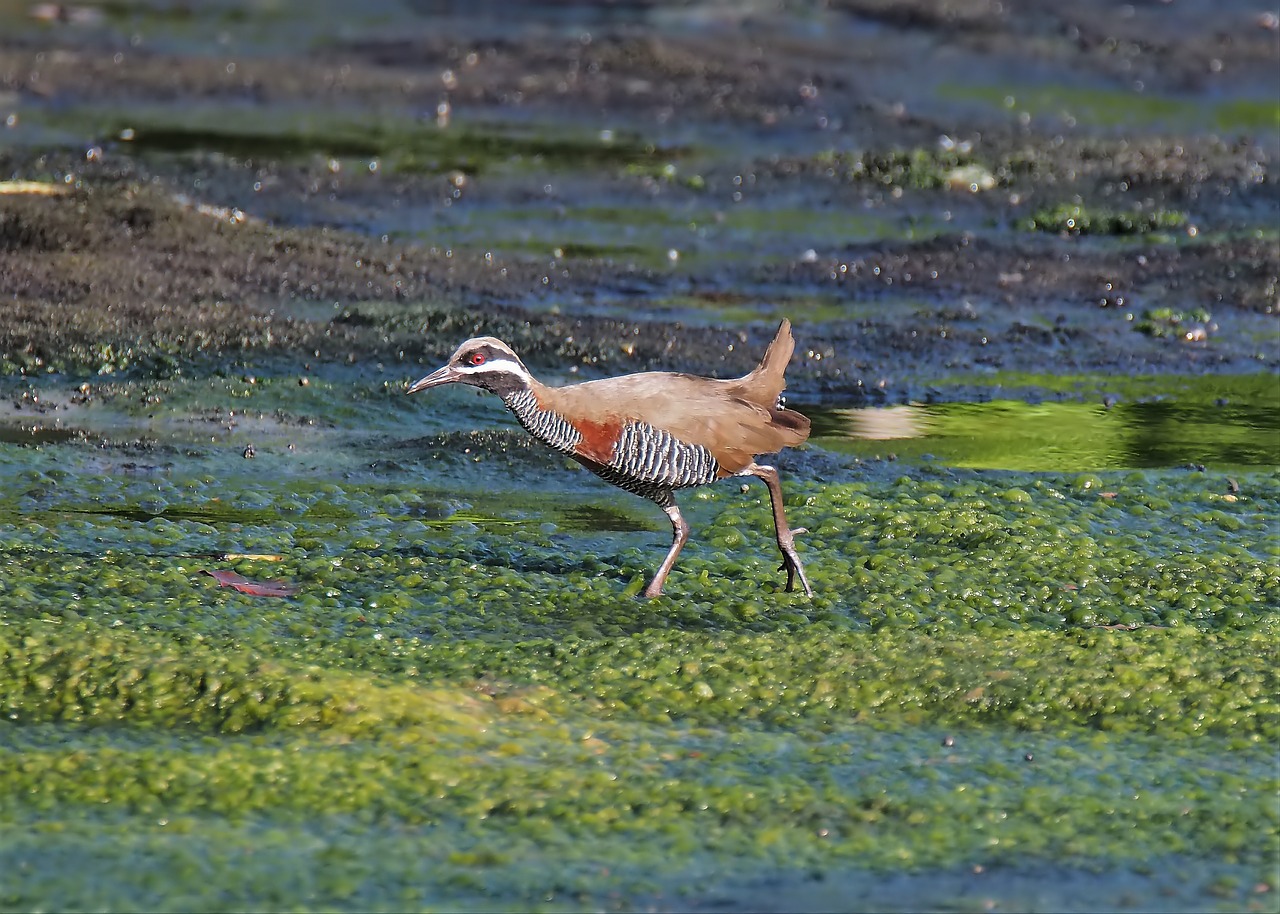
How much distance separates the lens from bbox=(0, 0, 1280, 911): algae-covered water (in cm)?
538

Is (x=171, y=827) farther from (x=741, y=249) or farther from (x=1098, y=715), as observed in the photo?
(x=741, y=249)

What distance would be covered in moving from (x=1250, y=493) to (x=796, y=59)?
12709mm

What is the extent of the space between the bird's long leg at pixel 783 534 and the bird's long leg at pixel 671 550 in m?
0.32

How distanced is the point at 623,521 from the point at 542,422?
141 centimetres

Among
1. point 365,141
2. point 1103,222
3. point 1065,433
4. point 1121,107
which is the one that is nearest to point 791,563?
point 1065,433

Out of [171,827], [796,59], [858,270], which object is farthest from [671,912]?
[796,59]

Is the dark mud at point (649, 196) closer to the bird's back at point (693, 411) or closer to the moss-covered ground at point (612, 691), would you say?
the moss-covered ground at point (612, 691)

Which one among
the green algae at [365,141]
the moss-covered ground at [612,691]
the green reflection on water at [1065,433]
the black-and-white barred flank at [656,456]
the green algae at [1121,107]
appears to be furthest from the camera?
the green algae at [1121,107]

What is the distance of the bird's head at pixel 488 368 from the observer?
700 centimetres

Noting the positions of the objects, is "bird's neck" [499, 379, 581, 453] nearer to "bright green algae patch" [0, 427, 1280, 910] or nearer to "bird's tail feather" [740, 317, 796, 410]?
"bright green algae patch" [0, 427, 1280, 910]

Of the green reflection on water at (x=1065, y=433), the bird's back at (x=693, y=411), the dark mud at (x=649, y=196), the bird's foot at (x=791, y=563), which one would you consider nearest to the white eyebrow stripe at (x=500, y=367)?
the bird's back at (x=693, y=411)

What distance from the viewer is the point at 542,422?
A: 705 centimetres

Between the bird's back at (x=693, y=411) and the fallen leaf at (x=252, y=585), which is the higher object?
the bird's back at (x=693, y=411)

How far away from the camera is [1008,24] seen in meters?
22.0
